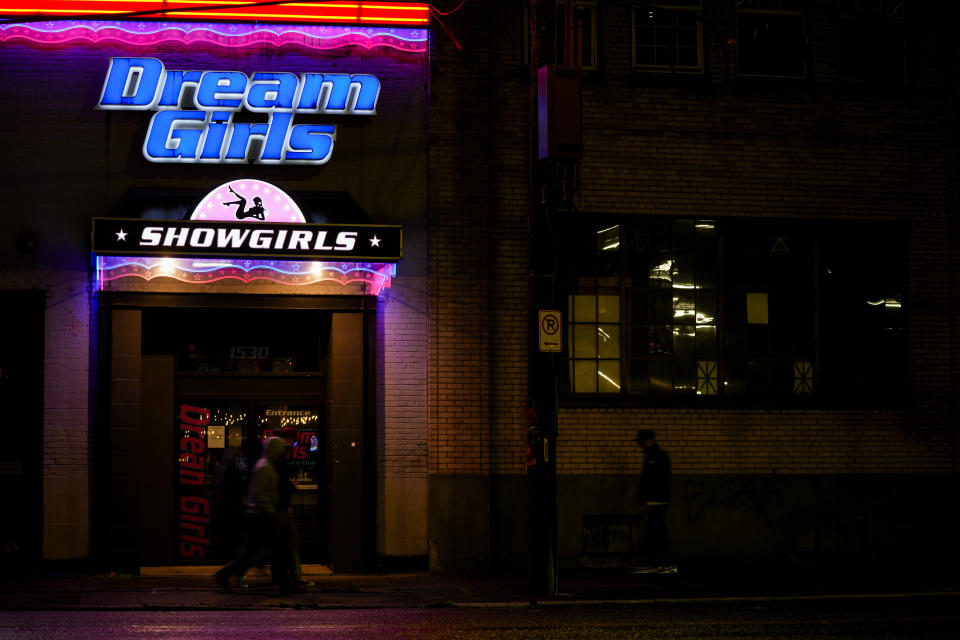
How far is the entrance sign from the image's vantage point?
1224 cm

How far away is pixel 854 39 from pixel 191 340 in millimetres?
10137

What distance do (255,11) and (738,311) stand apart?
7633 mm

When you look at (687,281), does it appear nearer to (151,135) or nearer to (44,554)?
(151,135)

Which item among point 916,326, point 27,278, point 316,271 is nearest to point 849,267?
point 916,326

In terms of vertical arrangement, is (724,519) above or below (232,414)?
below

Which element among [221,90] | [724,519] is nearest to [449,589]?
[724,519]

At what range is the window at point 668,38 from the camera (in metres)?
15.3

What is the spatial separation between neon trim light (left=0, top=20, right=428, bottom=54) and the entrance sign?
4.57 m

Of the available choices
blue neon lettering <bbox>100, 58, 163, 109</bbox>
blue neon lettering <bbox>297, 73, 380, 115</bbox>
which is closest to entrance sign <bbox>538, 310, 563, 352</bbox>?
blue neon lettering <bbox>297, 73, 380, 115</bbox>

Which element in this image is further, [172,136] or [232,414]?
[232,414]

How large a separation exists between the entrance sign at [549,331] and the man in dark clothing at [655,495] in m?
2.07

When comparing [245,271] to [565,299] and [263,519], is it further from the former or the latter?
[565,299]

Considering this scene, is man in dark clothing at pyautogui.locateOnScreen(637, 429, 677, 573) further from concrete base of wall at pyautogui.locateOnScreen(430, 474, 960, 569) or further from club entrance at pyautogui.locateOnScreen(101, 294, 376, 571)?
club entrance at pyautogui.locateOnScreen(101, 294, 376, 571)

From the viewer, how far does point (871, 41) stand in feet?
51.8
